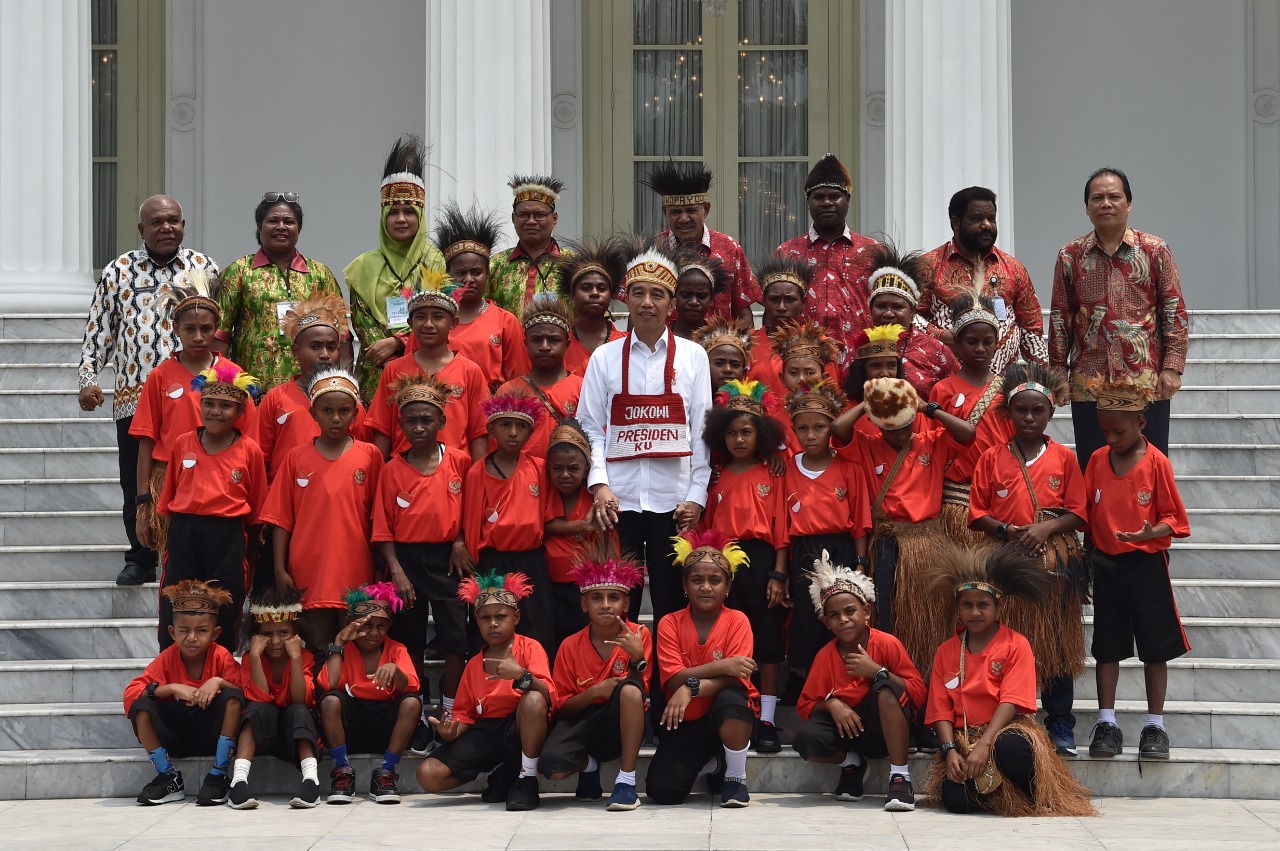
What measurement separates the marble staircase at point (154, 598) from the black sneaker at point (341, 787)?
0.73 ft

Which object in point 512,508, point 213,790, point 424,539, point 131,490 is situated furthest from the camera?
→ point 131,490

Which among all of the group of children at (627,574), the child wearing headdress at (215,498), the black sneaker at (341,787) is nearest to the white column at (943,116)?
the group of children at (627,574)

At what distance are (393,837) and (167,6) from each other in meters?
10.7

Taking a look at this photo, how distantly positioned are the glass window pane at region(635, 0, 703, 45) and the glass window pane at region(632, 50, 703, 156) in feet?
0.40

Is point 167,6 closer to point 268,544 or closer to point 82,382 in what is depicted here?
point 82,382

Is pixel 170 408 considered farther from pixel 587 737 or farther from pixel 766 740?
pixel 766 740

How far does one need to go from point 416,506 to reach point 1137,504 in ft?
11.0

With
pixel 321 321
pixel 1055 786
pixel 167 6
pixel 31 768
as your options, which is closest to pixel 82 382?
pixel 321 321

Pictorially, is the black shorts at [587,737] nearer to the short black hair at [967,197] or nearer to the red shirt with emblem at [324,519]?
the red shirt with emblem at [324,519]

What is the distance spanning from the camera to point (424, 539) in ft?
26.2

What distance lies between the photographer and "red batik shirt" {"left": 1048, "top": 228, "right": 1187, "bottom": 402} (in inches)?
334

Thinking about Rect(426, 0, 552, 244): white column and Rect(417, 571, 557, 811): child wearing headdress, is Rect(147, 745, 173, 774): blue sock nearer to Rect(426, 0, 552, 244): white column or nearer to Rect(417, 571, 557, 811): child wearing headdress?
Rect(417, 571, 557, 811): child wearing headdress

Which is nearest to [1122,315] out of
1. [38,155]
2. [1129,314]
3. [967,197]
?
[1129,314]

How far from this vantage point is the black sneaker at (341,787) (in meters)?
7.41
